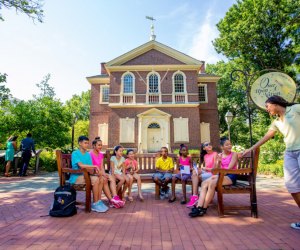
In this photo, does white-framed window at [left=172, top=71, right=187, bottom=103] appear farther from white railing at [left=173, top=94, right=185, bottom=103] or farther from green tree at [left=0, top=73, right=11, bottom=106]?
green tree at [left=0, top=73, right=11, bottom=106]

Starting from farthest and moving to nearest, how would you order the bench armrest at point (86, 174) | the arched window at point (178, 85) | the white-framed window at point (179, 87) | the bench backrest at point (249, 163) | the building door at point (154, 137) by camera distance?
the arched window at point (178, 85), the white-framed window at point (179, 87), the building door at point (154, 137), the bench armrest at point (86, 174), the bench backrest at point (249, 163)

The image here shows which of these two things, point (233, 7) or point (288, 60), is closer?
point (288, 60)

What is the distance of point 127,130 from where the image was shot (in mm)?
19391

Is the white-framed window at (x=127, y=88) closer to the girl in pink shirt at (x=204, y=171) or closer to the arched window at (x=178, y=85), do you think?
the arched window at (x=178, y=85)

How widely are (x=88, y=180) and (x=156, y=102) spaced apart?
1615 centimetres

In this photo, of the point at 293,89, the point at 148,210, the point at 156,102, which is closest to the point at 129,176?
the point at 148,210

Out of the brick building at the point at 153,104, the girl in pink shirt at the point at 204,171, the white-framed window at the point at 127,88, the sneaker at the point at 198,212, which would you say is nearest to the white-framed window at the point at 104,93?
the brick building at the point at 153,104

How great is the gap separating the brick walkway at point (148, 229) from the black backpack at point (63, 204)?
0.12m

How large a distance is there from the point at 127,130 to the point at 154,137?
2449 millimetres

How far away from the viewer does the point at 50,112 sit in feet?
47.3

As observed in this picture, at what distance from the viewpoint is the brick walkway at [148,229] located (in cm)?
260

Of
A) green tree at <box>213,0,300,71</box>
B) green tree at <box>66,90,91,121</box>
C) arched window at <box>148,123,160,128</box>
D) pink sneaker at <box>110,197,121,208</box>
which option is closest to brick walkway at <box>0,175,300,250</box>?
pink sneaker at <box>110,197,121,208</box>

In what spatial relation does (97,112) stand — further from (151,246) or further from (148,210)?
(151,246)

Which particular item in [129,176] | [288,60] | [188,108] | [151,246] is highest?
[288,60]
